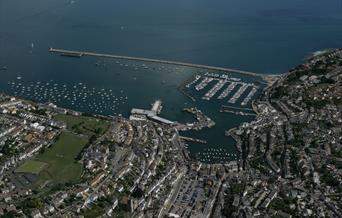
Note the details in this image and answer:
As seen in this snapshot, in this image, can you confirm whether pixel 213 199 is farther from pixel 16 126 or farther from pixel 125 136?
pixel 16 126

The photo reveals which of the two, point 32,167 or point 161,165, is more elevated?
point 32,167

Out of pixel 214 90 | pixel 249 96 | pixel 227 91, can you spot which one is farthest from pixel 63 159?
pixel 249 96

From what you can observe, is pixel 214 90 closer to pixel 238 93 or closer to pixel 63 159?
pixel 238 93

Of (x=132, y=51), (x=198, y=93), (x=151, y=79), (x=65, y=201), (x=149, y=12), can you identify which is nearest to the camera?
(x=65, y=201)

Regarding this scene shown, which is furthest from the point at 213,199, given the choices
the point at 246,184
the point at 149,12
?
the point at 149,12

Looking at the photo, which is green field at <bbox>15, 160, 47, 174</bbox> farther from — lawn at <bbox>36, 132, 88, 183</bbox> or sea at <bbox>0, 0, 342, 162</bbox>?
sea at <bbox>0, 0, 342, 162</bbox>

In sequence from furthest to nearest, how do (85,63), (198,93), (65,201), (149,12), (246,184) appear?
(149,12), (85,63), (198,93), (246,184), (65,201)
